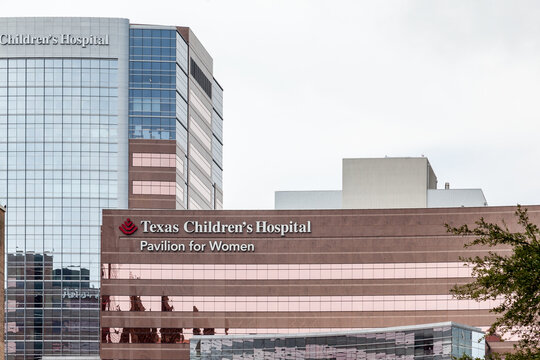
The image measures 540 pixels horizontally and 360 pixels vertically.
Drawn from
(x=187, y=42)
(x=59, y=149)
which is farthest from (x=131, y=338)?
(x=187, y=42)

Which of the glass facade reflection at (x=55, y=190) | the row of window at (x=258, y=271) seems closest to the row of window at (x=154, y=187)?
the glass facade reflection at (x=55, y=190)

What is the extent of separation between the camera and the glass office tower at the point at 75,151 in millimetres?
179875

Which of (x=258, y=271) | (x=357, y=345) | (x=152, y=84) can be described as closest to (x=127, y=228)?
(x=258, y=271)

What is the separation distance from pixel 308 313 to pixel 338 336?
24001mm

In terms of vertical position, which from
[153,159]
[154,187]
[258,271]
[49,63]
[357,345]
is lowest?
[357,345]

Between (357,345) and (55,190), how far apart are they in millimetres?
65827

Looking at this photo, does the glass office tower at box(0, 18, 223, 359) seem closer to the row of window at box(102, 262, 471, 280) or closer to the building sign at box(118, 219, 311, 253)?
the row of window at box(102, 262, 471, 280)

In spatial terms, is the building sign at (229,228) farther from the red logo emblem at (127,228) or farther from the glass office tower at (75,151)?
the glass office tower at (75,151)

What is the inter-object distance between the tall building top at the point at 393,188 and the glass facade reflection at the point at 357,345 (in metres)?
45.8

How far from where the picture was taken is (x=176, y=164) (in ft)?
609

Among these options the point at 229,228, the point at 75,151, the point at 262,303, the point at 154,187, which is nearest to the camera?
the point at 262,303

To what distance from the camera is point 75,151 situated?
186375mm

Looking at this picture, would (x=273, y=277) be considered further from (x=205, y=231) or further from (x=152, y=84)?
(x=152, y=84)

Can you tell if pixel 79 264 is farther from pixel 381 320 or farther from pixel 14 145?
pixel 381 320
